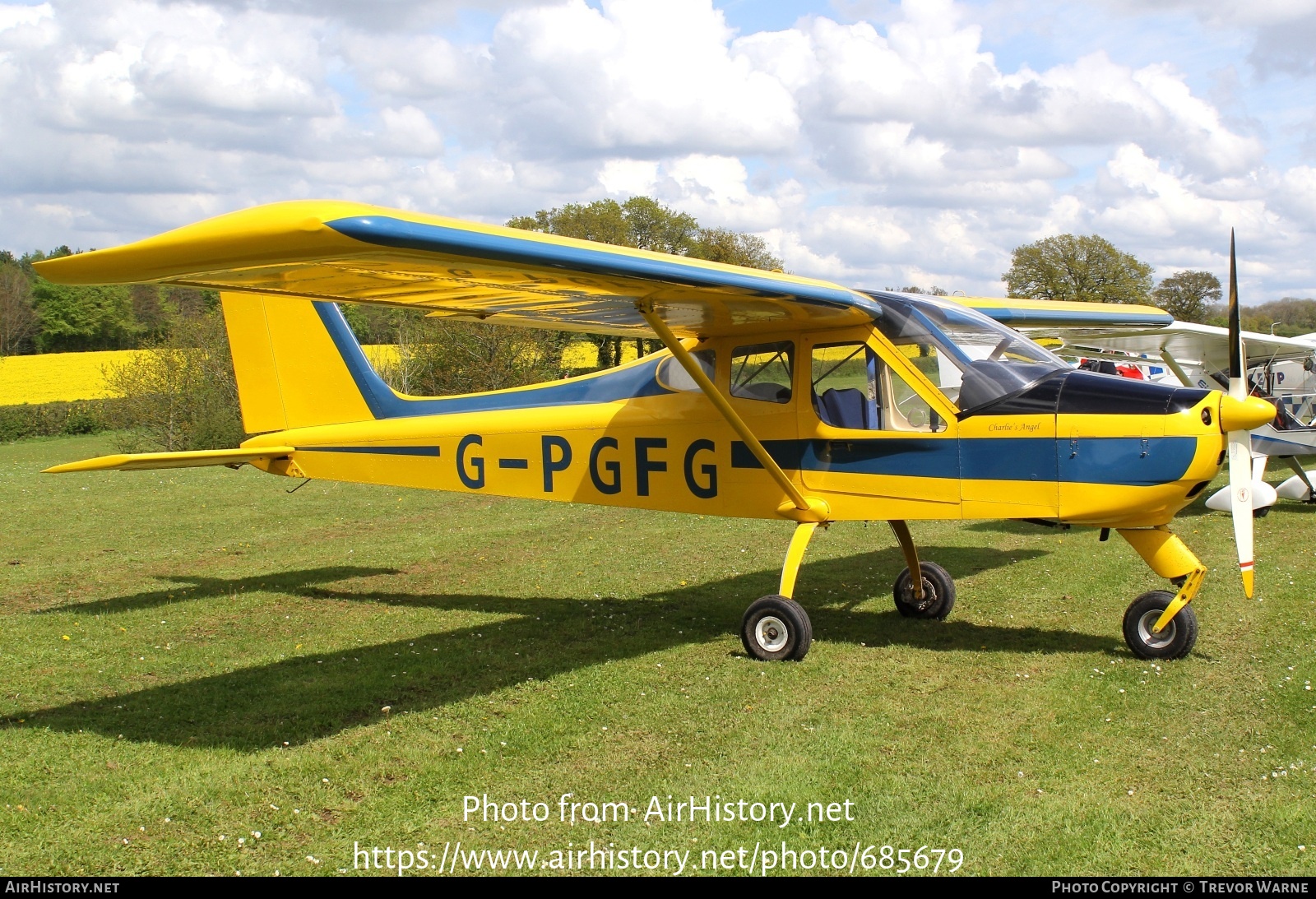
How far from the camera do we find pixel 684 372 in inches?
324

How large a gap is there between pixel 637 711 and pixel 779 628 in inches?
58.0

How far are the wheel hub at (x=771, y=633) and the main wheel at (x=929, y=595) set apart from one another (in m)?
1.71

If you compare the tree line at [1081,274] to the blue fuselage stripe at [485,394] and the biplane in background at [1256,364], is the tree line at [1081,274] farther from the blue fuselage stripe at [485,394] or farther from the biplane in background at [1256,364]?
the blue fuselage stripe at [485,394]

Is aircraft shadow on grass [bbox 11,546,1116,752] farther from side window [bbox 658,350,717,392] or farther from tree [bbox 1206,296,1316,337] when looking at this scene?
tree [bbox 1206,296,1316,337]

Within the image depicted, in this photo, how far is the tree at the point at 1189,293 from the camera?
196 feet

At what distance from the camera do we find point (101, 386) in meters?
46.6

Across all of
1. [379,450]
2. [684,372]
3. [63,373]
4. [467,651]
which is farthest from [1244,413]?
[63,373]

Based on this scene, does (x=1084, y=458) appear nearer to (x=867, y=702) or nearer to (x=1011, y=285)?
(x=867, y=702)

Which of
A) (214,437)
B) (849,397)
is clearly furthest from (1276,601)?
(214,437)

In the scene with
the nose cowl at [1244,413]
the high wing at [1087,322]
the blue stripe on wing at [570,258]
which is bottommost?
the nose cowl at [1244,413]

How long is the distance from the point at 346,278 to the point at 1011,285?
5561cm

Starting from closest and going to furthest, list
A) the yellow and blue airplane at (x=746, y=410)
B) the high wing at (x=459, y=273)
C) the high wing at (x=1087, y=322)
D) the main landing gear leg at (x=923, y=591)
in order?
1. the high wing at (x=459, y=273)
2. the yellow and blue airplane at (x=746, y=410)
3. the main landing gear leg at (x=923, y=591)
4. the high wing at (x=1087, y=322)

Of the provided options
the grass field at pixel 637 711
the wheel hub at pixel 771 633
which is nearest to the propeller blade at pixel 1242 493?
the grass field at pixel 637 711

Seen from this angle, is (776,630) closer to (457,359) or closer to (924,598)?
(924,598)
